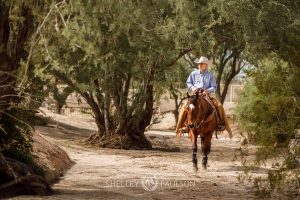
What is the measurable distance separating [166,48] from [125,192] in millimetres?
9160

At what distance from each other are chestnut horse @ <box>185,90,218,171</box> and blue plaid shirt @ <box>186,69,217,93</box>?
378 mm

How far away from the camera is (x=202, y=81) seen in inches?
600

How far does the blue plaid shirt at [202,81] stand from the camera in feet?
49.8

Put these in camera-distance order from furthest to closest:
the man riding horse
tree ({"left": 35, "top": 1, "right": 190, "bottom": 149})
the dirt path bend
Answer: tree ({"left": 35, "top": 1, "right": 190, "bottom": 149}), the man riding horse, the dirt path bend

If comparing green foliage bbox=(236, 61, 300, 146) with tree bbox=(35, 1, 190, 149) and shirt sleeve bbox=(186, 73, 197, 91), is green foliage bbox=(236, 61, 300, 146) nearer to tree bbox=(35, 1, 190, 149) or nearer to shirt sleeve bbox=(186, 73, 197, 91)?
tree bbox=(35, 1, 190, 149)

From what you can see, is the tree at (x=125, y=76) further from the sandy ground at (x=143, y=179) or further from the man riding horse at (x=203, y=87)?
the sandy ground at (x=143, y=179)

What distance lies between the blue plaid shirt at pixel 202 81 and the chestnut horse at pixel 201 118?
378 mm

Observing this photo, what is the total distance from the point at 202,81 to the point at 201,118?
1.01 metres

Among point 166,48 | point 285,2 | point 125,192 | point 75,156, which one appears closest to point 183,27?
point 166,48

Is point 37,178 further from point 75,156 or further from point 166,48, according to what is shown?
point 166,48

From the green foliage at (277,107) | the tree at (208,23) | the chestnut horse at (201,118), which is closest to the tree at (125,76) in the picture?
the tree at (208,23)

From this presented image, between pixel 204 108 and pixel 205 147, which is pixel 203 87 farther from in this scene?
pixel 205 147

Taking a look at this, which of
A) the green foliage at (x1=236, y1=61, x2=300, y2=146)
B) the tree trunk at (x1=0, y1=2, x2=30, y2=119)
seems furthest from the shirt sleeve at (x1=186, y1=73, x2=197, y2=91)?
the green foliage at (x1=236, y1=61, x2=300, y2=146)

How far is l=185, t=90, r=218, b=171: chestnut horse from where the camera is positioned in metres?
14.5
